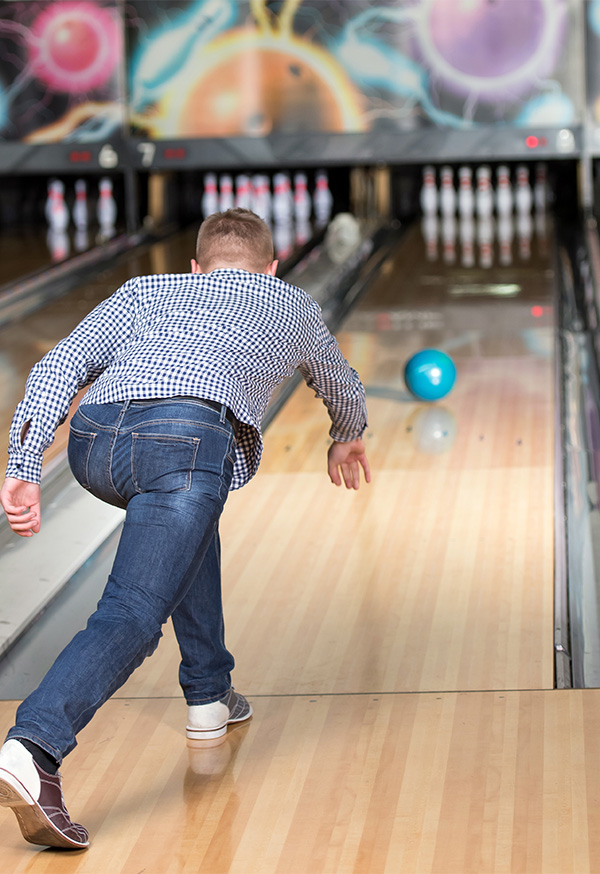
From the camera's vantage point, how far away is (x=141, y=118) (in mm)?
6492

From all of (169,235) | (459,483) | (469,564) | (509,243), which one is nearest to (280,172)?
(169,235)

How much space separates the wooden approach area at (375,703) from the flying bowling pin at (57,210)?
12.3 ft

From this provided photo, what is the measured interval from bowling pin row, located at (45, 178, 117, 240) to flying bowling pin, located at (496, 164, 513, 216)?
6.95ft

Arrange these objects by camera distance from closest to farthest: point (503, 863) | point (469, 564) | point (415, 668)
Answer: point (503, 863)
point (415, 668)
point (469, 564)

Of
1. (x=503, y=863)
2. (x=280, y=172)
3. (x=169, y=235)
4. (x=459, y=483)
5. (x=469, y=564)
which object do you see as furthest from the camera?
(x=280, y=172)

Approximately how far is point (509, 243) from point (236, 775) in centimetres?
475

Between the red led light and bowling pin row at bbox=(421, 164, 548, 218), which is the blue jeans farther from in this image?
bowling pin row at bbox=(421, 164, 548, 218)

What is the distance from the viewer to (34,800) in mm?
1465

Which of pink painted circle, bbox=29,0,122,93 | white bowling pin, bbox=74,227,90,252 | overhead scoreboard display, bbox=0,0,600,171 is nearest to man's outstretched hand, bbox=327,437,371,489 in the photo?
white bowling pin, bbox=74,227,90,252

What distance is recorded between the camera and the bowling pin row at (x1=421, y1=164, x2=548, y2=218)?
6.77 meters

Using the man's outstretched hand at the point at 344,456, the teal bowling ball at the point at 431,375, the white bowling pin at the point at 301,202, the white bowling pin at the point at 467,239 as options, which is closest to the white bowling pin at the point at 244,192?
the white bowling pin at the point at 301,202

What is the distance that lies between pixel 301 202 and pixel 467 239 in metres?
1.03

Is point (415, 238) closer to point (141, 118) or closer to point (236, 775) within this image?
point (141, 118)

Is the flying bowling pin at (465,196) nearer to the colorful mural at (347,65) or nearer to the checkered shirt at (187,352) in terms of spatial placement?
the colorful mural at (347,65)
